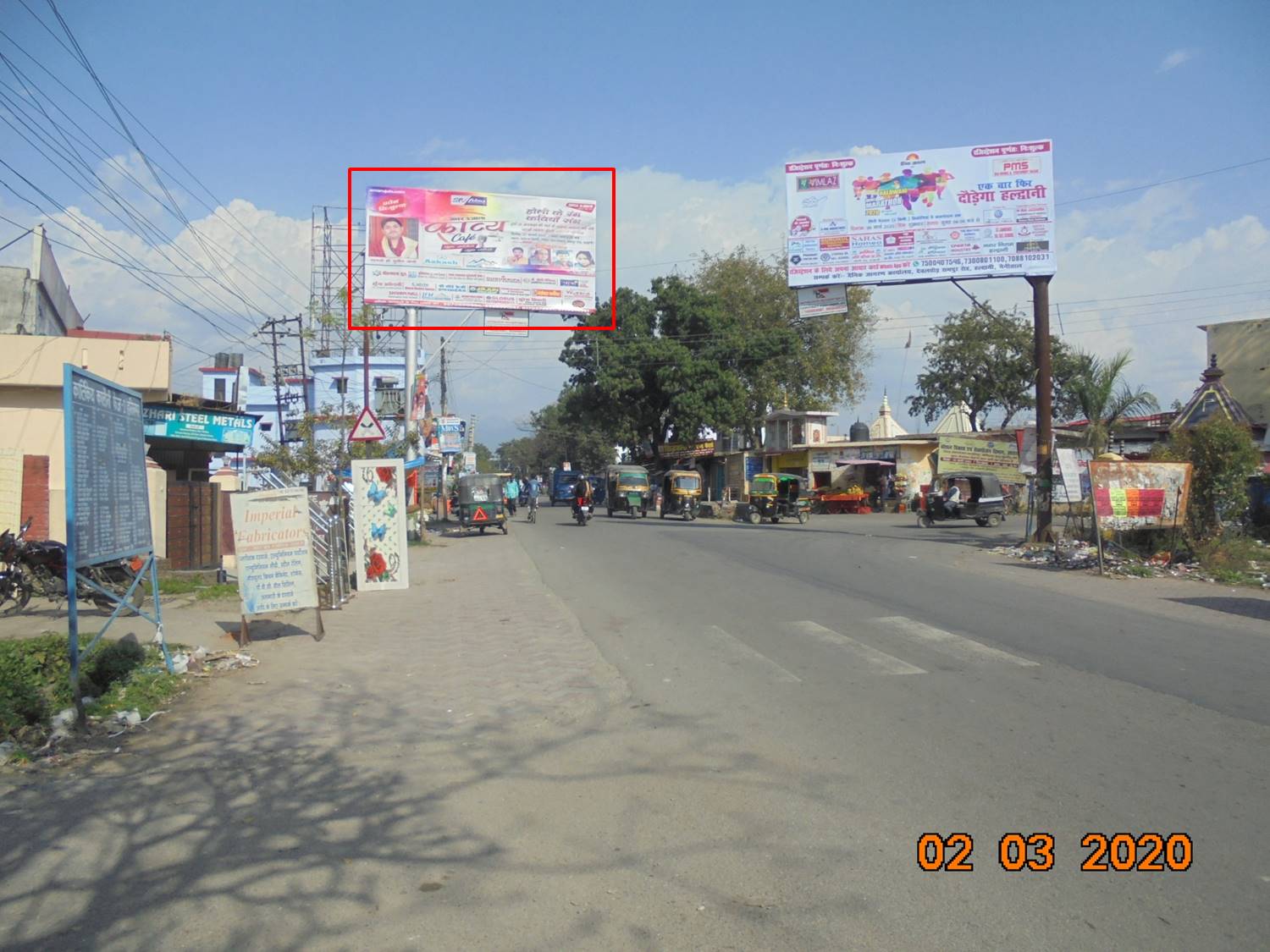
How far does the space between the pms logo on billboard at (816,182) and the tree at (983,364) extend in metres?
28.0

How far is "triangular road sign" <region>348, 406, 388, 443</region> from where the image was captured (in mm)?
17109

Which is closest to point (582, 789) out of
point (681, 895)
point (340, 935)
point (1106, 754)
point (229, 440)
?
point (681, 895)

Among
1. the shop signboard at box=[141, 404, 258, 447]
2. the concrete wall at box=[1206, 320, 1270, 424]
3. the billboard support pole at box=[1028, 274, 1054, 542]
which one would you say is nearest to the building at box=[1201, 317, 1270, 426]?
the concrete wall at box=[1206, 320, 1270, 424]

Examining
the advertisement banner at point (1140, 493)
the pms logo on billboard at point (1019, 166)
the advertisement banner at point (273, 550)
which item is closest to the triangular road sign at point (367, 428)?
Answer: the advertisement banner at point (273, 550)

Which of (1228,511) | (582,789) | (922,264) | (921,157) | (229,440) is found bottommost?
(582,789)

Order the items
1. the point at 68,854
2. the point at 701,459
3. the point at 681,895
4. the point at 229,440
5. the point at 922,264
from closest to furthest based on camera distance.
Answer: the point at 681,895, the point at 68,854, the point at 229,440, the point at 922,264, the point at 701,459

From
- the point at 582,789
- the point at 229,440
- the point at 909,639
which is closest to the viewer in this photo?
the point at 582,789

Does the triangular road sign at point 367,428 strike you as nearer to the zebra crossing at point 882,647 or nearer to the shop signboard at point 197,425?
the shop signboard at point 197,425

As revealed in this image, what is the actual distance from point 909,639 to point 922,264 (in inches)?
619

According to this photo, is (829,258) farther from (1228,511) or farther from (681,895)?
(681,895)

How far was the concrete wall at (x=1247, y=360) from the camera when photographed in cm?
2986

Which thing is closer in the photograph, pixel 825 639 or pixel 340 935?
pixel 340 935

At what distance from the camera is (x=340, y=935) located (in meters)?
3.74

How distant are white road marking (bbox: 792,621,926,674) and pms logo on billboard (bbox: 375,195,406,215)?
19433mm
